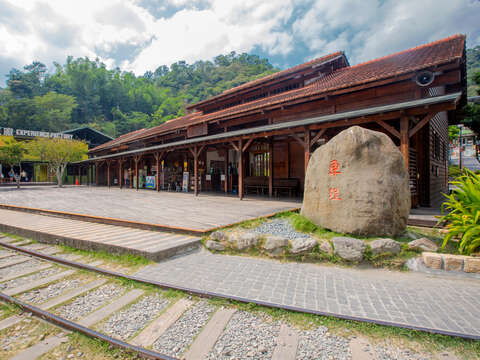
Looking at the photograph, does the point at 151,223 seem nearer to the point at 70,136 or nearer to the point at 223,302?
the point at 223,302

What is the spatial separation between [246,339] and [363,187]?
3.12 meters

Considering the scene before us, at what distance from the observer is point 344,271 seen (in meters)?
3.42

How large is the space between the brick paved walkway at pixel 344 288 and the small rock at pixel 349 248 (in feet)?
0.64

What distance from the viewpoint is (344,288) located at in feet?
9.44

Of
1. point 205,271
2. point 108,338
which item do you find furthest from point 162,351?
point 205,271

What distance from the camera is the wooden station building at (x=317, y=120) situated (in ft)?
21.7

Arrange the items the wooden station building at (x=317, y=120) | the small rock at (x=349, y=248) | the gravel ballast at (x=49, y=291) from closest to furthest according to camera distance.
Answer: the gravel ballast at (x=49, y=291) → the small rock at (x=349, y=248) → the wooden station building at (x=317, y=120)

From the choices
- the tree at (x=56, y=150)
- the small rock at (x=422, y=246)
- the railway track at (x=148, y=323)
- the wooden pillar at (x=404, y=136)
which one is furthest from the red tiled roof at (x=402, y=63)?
the tree at (x=56, y=150)

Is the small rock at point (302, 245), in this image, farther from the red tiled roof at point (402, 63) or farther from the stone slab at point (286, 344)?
the red tiled roof at point (402, 63)

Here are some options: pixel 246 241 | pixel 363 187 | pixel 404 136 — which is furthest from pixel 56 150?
pixel 404 136

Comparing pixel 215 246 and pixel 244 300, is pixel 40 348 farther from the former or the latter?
pixel 215 246

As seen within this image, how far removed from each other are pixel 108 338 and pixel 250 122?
441 inches

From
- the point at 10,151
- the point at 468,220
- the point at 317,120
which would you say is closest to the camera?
the point at 468,220

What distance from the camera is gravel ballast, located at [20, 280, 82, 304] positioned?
2.77 m
